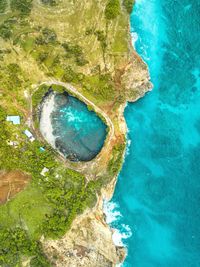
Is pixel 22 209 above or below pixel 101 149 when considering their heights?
below

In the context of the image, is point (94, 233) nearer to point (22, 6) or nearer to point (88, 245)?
point (88, 245)

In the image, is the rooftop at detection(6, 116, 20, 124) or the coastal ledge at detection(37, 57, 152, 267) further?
the rooftop at detection(6, 116, 20, 124)

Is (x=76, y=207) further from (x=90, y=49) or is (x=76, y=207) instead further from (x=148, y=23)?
(x=148, y=23)

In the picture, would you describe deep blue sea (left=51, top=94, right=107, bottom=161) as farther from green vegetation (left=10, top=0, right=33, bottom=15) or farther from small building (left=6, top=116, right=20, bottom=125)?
green vegetation (left=10, top=0, right=33, bottom=15)

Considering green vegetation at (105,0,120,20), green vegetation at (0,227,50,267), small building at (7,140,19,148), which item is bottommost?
green vegetation at (0,227,50,267)

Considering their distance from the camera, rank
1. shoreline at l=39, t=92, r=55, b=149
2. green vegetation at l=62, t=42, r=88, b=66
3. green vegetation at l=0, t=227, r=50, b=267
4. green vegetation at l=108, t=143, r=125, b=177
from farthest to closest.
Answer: shoreline at l=39, t=92, r=55, b=149
green vegetation at l=108, t=143, r=125, b=177
green vegetation at l=62, t=42, r=88, b=66
green vegetation at l=0, t=227, r=50, b=267

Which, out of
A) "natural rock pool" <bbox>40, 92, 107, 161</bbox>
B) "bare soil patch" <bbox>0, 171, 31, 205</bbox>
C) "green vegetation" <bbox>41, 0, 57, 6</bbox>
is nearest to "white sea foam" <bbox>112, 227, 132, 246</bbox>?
"natural rock pool" <bbox>40, 92, 107, 161</bbox>

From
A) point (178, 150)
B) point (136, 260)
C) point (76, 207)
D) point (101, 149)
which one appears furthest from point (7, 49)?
point (136, 260)

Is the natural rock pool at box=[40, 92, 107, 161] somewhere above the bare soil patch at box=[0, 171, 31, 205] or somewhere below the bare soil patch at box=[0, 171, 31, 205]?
above
